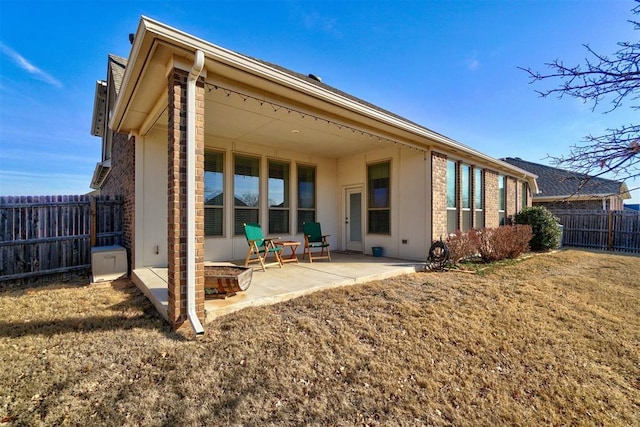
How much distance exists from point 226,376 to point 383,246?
622cm

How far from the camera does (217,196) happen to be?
22.6ft

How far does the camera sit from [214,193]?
684 centimetres

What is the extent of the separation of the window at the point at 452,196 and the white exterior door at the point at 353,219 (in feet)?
7.97

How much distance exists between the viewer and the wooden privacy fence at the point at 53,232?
5430 millimetres

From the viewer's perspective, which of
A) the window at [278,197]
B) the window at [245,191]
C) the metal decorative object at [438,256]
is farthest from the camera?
the window at [278,197]

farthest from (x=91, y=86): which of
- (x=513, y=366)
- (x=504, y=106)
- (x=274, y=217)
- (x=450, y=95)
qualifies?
(x=513, y=366)

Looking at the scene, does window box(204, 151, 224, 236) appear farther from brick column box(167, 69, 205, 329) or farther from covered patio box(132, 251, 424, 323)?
brick column box(167, 69, 205, 329)

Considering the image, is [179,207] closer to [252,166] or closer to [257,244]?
[257,244]

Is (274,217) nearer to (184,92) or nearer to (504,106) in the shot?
(184,92)

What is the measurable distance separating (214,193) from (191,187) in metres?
3.68

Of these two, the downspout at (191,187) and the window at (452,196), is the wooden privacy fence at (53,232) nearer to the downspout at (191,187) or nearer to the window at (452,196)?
the downspout at (191,187)

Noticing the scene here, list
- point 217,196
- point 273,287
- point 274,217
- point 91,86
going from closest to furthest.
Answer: point 273,287
point 217,196
point 274,217
point 91,86

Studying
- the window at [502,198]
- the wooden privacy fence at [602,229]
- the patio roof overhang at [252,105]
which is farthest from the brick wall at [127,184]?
the wooden privacy fence at [602,229]

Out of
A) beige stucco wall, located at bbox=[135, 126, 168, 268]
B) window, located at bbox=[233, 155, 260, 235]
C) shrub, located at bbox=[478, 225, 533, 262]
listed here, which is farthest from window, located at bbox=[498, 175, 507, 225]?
beige stucco wall, located at bbox=[135, 126, 168, 268]
